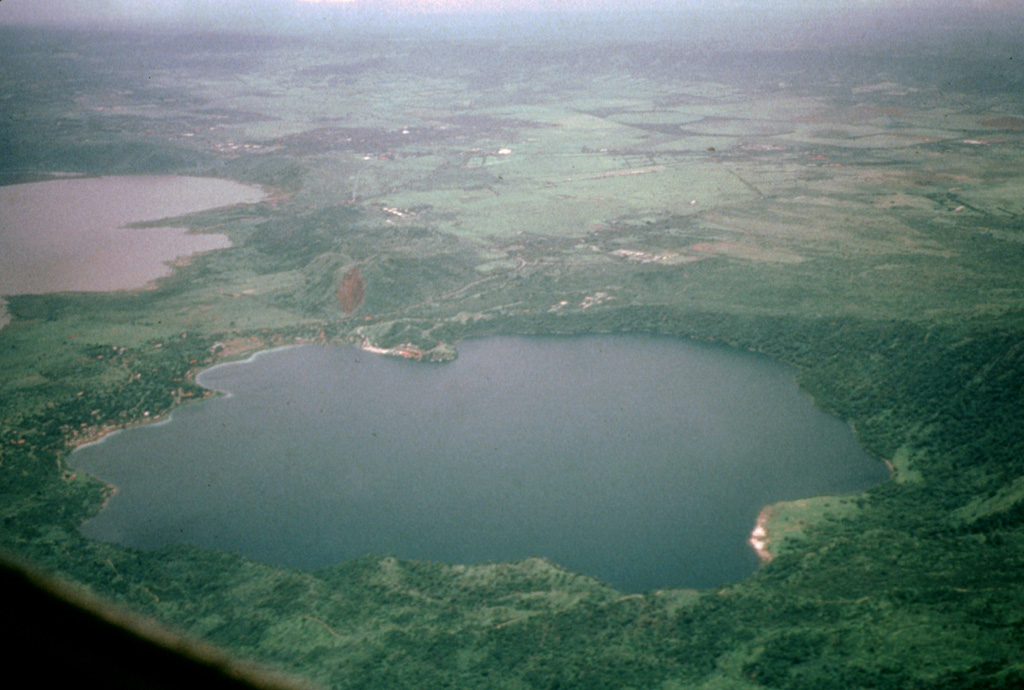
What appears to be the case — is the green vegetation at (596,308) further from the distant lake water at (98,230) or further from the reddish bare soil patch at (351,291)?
the distant lake water at (98,230)

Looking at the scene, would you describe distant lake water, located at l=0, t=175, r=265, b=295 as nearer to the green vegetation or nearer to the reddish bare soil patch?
the green vegetation

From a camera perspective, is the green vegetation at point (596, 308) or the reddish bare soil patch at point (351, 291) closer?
the green vegetation at point (596, 308)

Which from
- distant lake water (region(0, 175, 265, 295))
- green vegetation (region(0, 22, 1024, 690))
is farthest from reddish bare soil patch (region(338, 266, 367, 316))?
distant lake water (region(0, 175, 265, 295))

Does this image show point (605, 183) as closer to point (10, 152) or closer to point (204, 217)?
point (204, 217)

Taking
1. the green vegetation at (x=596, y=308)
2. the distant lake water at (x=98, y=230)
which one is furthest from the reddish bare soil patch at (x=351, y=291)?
the distant lake water at (x=98, y=230)

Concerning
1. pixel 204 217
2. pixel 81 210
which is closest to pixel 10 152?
pixel 81 210
